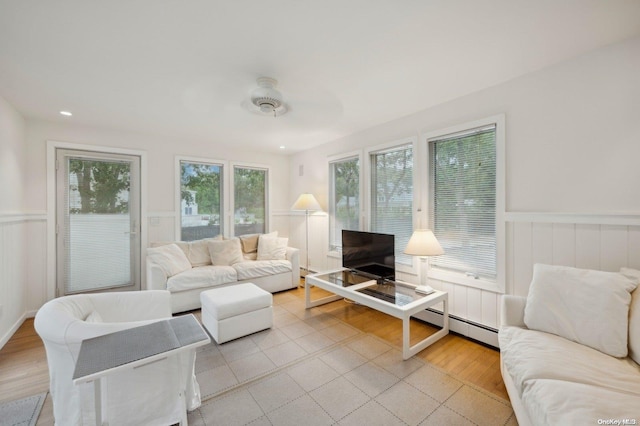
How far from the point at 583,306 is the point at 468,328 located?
1.19 metres

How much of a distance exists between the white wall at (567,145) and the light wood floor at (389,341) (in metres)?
0.36

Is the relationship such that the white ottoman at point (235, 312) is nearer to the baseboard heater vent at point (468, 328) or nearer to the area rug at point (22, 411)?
the area rug at point (22, 411)

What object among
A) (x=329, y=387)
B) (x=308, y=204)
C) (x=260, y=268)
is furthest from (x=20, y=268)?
(x=329, y=387)

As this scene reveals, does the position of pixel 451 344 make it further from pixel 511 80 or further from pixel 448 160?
pixel 511 80

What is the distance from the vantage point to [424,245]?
8.80 feet

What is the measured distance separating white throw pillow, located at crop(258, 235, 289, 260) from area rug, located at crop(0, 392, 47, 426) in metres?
2.75

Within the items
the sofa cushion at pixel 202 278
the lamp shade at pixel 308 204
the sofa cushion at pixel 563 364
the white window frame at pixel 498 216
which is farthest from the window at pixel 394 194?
the sofa cushion at pixel 202 278

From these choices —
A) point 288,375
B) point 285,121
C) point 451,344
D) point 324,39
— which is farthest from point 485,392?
point 285,121

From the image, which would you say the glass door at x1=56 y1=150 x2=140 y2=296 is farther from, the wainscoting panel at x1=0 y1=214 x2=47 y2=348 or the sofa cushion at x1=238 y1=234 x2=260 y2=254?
the sofa cushion at x1=238 y1=234 x2=260 y2=254

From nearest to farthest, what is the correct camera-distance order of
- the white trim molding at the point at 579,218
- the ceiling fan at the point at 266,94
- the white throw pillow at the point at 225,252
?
the white trim molding at the point at 579,218, the ceiling fan at the point at 266,94, the white throw pillow at the point at 225,252

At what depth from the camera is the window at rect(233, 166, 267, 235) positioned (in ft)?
16.3

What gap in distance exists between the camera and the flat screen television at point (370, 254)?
10.3ft

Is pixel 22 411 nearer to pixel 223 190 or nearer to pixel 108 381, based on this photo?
pixel 108 381

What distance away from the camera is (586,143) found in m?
2.02
